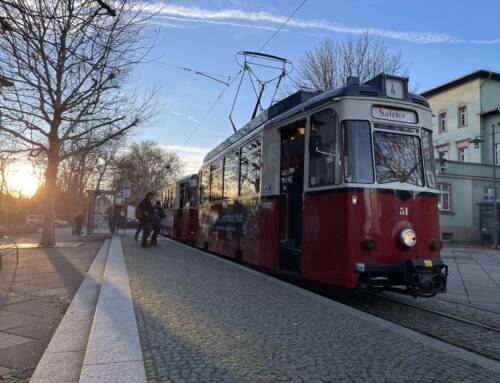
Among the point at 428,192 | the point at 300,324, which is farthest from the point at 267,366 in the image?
the point at 428,192

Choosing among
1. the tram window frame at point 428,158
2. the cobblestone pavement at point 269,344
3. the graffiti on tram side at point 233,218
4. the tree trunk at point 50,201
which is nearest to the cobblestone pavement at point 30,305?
the cobblestone pavement at point 269,344

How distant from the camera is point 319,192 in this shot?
22.1ft

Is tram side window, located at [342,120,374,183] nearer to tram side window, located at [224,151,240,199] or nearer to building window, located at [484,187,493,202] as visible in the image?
tram side window, located at [224,151,240,199]

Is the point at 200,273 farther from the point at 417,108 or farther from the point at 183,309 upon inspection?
the point at 417,108

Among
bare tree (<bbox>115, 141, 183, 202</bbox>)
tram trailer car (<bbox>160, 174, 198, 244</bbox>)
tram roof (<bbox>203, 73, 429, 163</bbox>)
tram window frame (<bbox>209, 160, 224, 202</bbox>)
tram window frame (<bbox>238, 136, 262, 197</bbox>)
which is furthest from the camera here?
bare tree (<bbox>115, 141, 183, 202</bbox>)

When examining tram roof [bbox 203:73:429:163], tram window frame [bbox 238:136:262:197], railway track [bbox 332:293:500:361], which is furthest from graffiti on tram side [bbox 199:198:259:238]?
railway track [bbox 332:293:500:361]

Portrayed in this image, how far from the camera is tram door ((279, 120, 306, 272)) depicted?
768 cm

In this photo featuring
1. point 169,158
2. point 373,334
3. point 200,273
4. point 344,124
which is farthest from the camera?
point 169,158

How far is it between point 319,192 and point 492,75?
35097 millimetres

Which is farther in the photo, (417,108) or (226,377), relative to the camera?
(417,108)

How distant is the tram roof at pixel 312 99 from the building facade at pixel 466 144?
2103 cm

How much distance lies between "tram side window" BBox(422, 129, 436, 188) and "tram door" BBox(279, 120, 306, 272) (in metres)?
1.92

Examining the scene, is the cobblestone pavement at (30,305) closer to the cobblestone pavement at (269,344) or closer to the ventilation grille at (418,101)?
the cobblestone pavement at (269,344)

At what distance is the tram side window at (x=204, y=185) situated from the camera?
43.9ft
